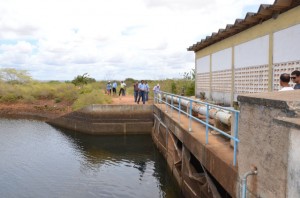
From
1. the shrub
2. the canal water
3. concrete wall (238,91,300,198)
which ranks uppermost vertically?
concrete wall (238,91,300,198)

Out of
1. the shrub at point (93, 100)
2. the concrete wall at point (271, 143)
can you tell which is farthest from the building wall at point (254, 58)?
the shrub at point (93, 100)

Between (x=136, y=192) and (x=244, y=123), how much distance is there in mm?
6751

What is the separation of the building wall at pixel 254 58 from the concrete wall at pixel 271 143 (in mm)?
5592

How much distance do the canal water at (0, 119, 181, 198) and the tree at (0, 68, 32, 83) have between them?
89.9ft

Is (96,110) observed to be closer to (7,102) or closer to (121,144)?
(121,144)

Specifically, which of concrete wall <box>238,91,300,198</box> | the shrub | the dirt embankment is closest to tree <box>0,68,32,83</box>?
the dirt embankment

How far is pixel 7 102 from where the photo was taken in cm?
3572

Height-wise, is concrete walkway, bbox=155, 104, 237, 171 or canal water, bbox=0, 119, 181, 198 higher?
concrete walkway, bbox=155, 104, 237, 171

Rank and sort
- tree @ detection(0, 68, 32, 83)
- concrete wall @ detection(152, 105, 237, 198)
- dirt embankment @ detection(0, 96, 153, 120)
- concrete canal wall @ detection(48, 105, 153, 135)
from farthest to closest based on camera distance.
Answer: tree @ detection(0, 68, 32, 83), dirt embankment @ detection(0, 96, 153, 120), concrete canal wall @ detection(48, 105, 153, 135), concrete wall @ detection(152, 105, 237, 198)

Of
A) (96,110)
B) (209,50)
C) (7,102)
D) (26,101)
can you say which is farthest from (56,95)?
(209,50)

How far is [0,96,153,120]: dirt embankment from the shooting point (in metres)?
30.7

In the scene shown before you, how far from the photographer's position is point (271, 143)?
410 cm

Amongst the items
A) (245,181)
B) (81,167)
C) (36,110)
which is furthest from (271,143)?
(36,110)

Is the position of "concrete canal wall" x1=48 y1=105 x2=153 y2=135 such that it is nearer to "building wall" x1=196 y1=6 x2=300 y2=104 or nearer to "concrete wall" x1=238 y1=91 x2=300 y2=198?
"building wall" x1=196 y1=6 x2=300 y2=104
